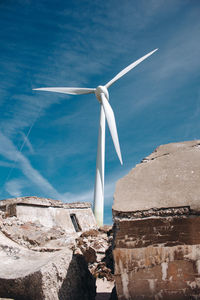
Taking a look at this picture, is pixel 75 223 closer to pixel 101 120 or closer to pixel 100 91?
pixel 101 120

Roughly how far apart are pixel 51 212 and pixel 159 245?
14939mm

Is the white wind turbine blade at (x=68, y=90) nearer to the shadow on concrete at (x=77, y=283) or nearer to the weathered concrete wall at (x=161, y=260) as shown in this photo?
the shadow on concrete at (x=77, y=283)

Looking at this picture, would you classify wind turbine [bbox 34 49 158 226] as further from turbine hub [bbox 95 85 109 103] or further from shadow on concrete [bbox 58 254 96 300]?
shadow on concrete [bbox 58 254 96 300]

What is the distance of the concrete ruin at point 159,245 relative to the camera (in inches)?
116

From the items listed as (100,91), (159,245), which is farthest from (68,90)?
(159,245)

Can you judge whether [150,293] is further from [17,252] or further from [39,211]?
[39,211]

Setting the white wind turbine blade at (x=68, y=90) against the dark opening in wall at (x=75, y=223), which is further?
the white wind turbine blade at (x=68, y=90)

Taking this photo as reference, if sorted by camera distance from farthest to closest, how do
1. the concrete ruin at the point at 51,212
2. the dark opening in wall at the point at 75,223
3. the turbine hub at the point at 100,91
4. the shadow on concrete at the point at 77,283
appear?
the turbine hub at the point at 100,91 < the dark opening in wall at the point at 75,223 < the concrete ruin at the point at 51,212 < the shadow on concrete at the point at 77,283

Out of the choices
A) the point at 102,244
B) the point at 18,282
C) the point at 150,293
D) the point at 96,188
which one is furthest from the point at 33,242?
the point at 96,188

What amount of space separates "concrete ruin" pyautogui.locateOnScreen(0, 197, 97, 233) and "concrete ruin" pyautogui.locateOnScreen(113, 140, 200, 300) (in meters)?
12.9

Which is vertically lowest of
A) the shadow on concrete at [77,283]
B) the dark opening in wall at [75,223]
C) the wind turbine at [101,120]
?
the shadow on concrete at [77,283]

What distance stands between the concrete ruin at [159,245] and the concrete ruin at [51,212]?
1286cm

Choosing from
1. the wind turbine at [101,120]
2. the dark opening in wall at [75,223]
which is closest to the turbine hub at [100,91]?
the wind turbine at [101,120]

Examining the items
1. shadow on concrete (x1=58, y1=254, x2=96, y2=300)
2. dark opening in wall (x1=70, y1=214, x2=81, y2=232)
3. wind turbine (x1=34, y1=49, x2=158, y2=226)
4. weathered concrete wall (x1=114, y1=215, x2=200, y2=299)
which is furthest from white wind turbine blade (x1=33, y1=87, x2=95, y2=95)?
weathered concrete wall (x1=114, y1=215, x2=200, y2=299)
